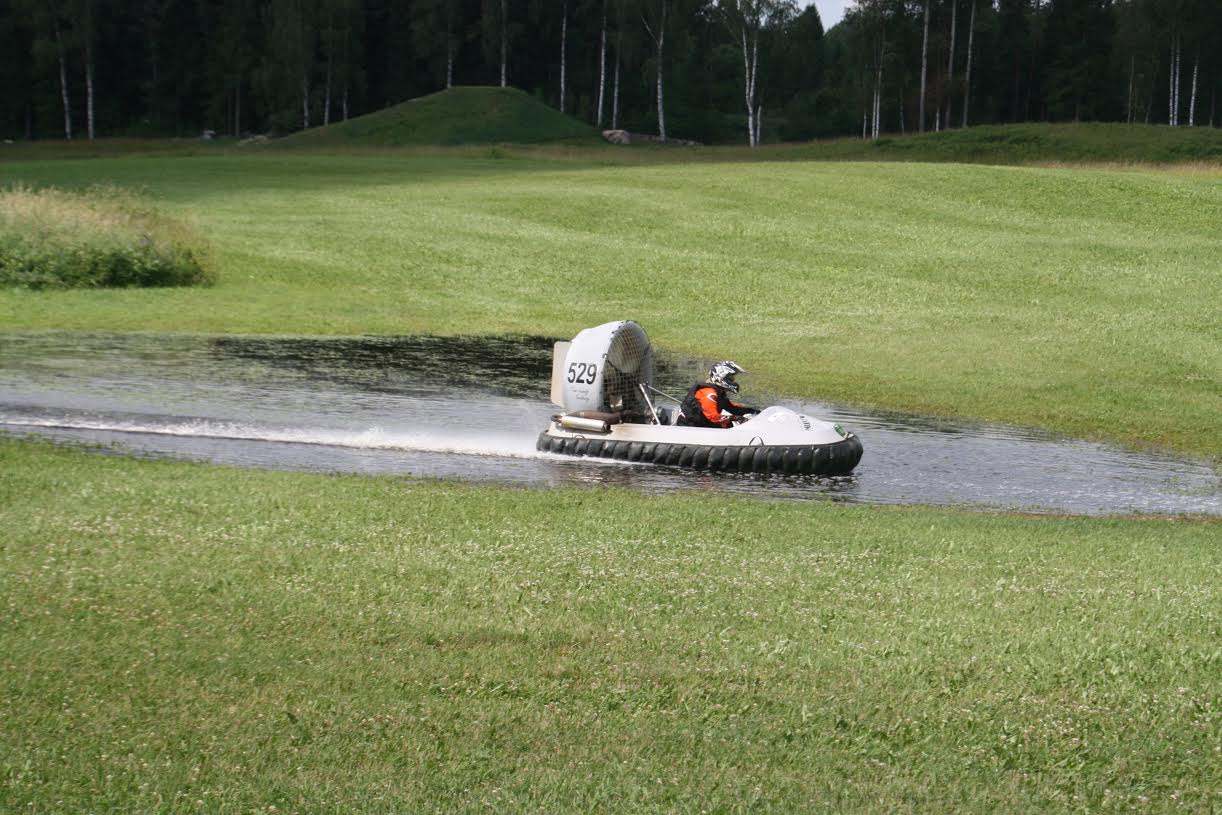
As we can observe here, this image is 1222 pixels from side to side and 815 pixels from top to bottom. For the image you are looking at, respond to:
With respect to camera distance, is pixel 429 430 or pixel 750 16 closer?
pixel 429 430

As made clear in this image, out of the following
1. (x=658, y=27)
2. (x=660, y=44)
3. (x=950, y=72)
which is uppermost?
(x=658, y=27)

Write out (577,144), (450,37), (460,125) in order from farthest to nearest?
1. (450,37)
2. (460,125)
3. (577,144)

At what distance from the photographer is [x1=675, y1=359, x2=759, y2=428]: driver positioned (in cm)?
1673

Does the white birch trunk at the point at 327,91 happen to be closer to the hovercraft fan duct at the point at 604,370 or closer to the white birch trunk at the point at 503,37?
the white birch trunk at the point at 503,37

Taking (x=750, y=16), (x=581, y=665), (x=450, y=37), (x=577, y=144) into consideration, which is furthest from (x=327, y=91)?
(x=581, y=665)

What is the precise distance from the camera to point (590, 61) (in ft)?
316

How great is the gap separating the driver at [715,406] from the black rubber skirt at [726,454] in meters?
0.61

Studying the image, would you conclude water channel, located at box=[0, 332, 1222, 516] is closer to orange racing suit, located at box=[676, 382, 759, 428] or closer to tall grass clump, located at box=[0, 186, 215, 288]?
orange racing suit, located at box=[676, 382, 759, 428]

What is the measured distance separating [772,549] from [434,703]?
13.3ft

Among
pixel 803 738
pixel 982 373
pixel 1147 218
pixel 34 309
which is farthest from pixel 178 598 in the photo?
pixel 1147 218

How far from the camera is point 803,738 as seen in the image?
250 inches

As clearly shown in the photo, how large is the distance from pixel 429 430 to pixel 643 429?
282cm

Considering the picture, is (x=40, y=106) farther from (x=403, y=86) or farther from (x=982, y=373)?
(x=982, y=373)

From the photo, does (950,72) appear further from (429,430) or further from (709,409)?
(429,430)
